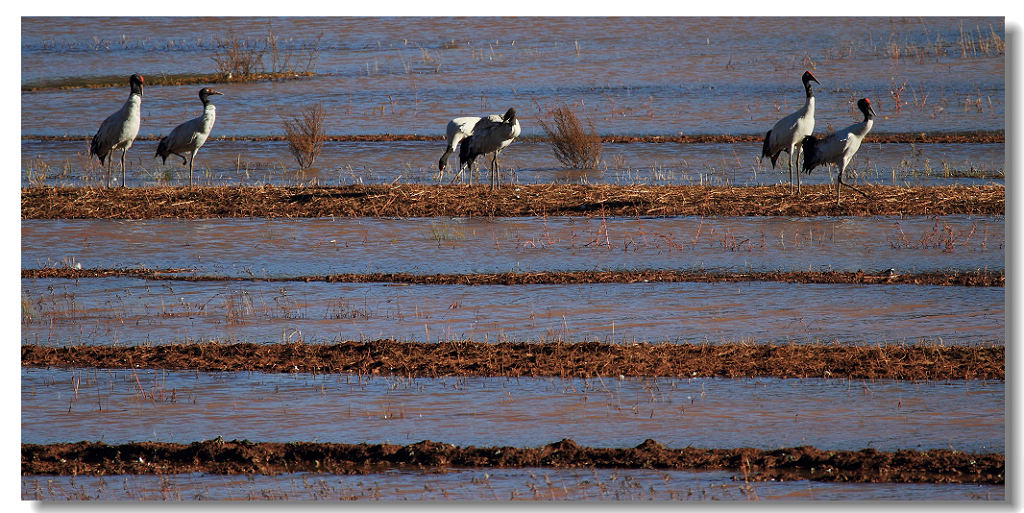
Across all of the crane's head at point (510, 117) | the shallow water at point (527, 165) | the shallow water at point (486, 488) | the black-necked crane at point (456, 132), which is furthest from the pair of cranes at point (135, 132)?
the shallow water at point (486, 488)

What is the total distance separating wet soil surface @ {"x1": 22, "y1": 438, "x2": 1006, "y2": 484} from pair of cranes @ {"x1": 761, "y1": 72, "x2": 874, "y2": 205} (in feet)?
24.9

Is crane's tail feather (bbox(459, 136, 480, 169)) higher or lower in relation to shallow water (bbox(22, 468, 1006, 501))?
higher

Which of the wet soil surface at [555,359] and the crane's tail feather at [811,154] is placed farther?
the crane's tail feather at [811,154]

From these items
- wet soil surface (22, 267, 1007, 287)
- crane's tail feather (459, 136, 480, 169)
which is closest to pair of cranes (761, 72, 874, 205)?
wet soil surface (22, 267, 1007, 287)

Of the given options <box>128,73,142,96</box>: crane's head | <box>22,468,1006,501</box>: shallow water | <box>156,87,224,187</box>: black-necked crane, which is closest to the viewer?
<box>22,468,1006,501</box>: shallow water

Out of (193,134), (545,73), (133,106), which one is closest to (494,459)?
(133,106)

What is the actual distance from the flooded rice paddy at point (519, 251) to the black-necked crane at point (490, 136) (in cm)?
94

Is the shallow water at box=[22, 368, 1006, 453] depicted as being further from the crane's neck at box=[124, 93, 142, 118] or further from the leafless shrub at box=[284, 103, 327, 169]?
the leafless shrub at box=[284, 103, 327, 169]

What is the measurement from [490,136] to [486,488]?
958 cm

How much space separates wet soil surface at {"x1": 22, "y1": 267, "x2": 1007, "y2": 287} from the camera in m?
10.8

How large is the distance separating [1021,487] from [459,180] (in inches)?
444

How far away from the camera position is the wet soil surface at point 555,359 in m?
8.09

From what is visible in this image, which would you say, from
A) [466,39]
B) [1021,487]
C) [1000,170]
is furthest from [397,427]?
[1000,170]

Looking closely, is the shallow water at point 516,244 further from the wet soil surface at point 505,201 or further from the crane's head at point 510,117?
the crane's head at point 510,117
